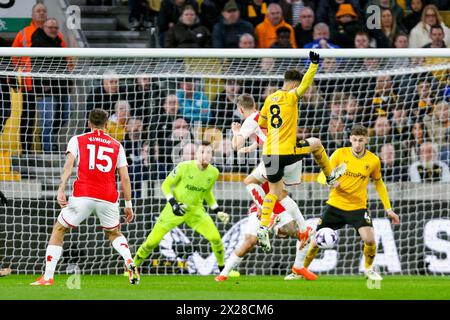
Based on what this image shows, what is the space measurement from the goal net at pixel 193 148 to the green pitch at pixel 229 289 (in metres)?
1.42

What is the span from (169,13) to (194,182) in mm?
4141

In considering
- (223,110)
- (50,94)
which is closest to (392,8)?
(223,110)

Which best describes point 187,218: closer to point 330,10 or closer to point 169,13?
point 169,13

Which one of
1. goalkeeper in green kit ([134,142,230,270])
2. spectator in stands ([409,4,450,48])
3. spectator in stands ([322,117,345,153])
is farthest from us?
spectator in stands ([409,4,450,48])

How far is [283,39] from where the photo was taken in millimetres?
17297

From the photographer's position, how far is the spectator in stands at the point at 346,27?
1764cm

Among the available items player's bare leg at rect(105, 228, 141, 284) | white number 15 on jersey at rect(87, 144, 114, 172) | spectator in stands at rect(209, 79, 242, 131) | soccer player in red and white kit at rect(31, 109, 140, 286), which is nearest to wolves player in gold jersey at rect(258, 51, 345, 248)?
player's bare leg at rect(105, 228, 141, 284)

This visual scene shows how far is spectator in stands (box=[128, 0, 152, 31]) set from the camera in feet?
59.4

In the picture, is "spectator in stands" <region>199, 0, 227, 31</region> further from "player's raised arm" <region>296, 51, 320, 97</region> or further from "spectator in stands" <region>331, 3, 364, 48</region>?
"player's raised arm" <region>296, 51, 320, 97</region>

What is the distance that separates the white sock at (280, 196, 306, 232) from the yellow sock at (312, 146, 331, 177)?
69 centimetres

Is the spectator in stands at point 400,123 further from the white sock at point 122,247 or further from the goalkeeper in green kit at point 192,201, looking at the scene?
the white sock at point 122,247

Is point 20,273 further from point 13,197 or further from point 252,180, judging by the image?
point 252,180

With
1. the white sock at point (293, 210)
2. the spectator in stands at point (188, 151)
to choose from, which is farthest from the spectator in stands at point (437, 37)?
the white sock at point (293, 210)

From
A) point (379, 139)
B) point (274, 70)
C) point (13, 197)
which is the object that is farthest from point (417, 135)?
point (13, 197)
